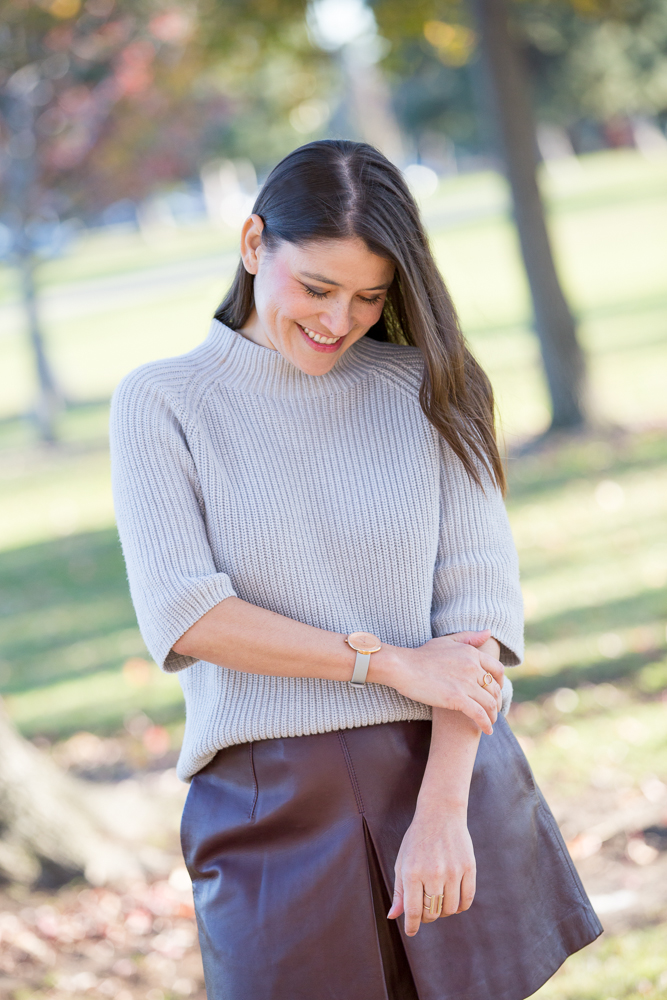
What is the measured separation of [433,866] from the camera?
5.85 ft

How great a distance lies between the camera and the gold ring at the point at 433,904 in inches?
70.4

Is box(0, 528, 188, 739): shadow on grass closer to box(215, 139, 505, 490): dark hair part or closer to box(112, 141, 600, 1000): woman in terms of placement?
box(112, 141, 600, 1000): woman

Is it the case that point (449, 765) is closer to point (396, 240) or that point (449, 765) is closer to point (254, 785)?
point (254, 785)

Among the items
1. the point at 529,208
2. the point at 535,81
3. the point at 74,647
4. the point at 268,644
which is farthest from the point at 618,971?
the point at 535,81

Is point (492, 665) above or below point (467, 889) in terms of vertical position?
above

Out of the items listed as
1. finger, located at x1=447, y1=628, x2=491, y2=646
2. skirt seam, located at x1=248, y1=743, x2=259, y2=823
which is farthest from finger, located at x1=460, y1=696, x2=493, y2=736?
skirt seam, located at x1=248, y1=743, x2=259, y2=823

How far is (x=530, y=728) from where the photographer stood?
14.5 feet

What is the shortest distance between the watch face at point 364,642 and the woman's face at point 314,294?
0.54 meters

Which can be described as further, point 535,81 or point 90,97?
point 535,81

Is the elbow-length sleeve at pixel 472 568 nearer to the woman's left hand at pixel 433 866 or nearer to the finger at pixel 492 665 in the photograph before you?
the finger at pixel 492 665

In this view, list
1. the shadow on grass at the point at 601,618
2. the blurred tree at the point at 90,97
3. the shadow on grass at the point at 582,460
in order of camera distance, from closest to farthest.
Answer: the shadow on grass at the point at 601,618 < the shadow on grass at the point at 582,460 < the blurred tree at the point at 90,97

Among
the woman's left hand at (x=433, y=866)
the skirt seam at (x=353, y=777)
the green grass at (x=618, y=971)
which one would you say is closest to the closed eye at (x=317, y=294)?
the skirt seam at (x=353, y=777)

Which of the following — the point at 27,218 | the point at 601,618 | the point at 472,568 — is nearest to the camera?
the point at 472,568

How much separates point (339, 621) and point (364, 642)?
120 millimetres
